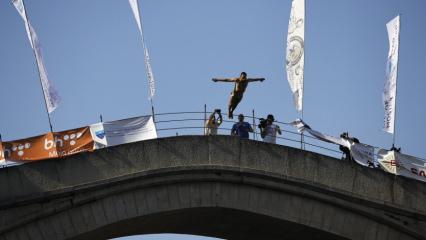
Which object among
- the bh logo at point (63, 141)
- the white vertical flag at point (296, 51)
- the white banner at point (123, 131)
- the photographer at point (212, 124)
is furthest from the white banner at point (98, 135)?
the white vertical flag at point (296, 51)

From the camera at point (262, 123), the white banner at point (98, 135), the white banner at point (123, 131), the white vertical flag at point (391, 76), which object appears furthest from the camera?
the white vertical flag at point (391, 76)

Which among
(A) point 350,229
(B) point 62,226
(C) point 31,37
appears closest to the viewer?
(B) point 62,226

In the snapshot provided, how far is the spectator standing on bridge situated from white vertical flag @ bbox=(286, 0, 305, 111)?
9.78 feet

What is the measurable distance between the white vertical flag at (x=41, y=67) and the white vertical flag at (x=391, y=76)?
1139 centimetres

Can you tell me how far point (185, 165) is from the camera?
32219 mm

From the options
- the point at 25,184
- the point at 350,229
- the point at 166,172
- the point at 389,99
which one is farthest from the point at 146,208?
the point at 389,99

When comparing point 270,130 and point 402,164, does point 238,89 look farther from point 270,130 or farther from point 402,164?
point 402,164

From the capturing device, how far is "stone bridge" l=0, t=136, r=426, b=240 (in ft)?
102

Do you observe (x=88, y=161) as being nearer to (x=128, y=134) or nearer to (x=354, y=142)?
(x=128, y=134)

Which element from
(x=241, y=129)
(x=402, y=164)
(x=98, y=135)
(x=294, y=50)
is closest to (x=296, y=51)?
(x=294, y=50)

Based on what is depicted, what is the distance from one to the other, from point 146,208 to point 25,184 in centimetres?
369

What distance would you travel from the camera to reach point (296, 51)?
37094mm

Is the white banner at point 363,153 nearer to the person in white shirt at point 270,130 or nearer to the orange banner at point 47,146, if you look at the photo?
the person in white shirt at point 270,130

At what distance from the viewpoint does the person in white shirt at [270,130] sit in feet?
113
